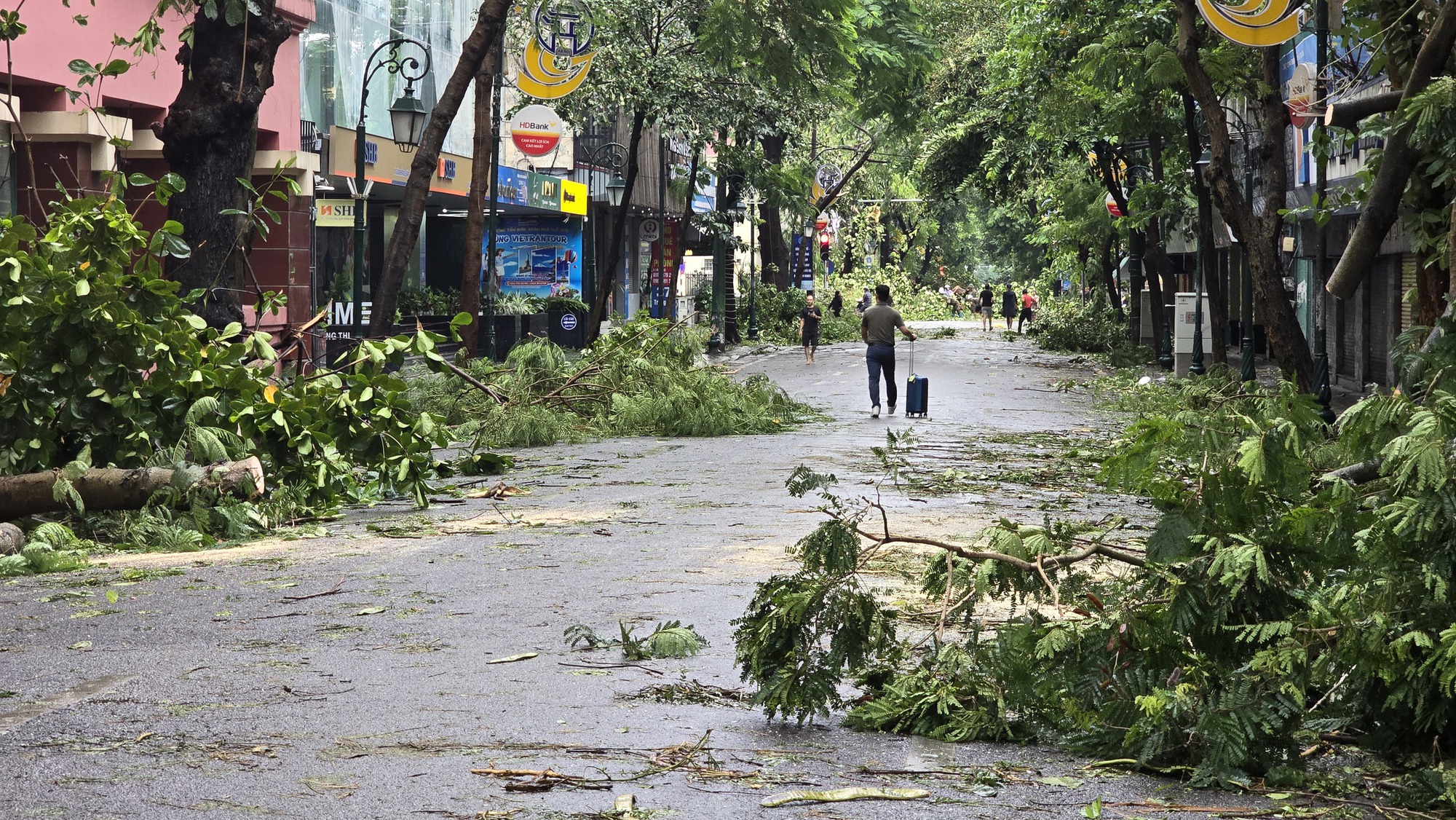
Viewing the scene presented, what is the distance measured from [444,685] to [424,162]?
13.1 m

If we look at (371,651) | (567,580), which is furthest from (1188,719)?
(567,580)

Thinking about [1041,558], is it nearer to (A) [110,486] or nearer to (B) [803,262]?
(A) [110,486]

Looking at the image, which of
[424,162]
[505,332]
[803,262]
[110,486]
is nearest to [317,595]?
[110,486]

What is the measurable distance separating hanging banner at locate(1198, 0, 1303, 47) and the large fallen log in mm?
9162

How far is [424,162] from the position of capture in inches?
749

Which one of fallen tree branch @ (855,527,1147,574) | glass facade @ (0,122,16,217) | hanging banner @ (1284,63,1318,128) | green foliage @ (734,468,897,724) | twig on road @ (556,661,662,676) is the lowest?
twig on road @ (556,661,662,676)

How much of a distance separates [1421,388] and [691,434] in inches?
555

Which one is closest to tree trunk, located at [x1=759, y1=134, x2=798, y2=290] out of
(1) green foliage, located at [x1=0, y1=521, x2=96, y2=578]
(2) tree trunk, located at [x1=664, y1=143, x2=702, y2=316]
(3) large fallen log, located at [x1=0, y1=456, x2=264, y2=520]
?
(2) tree trunk, located at [x1=664, y1=143, x2=702, y2=316]

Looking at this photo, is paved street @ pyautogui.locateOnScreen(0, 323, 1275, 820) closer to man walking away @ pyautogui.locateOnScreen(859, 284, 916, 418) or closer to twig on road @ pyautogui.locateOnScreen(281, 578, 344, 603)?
twig on road @ pyautogui.locateOnScreen(281, 578, 344, 603)

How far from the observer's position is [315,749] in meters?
5.67

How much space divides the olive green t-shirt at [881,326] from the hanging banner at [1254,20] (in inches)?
354

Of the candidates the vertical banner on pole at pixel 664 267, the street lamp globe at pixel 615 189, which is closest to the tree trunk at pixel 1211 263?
the street lamp globe at pixel 615 189

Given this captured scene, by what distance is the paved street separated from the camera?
5141 millimetres

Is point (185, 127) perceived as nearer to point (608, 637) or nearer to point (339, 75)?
point (608, 637)
